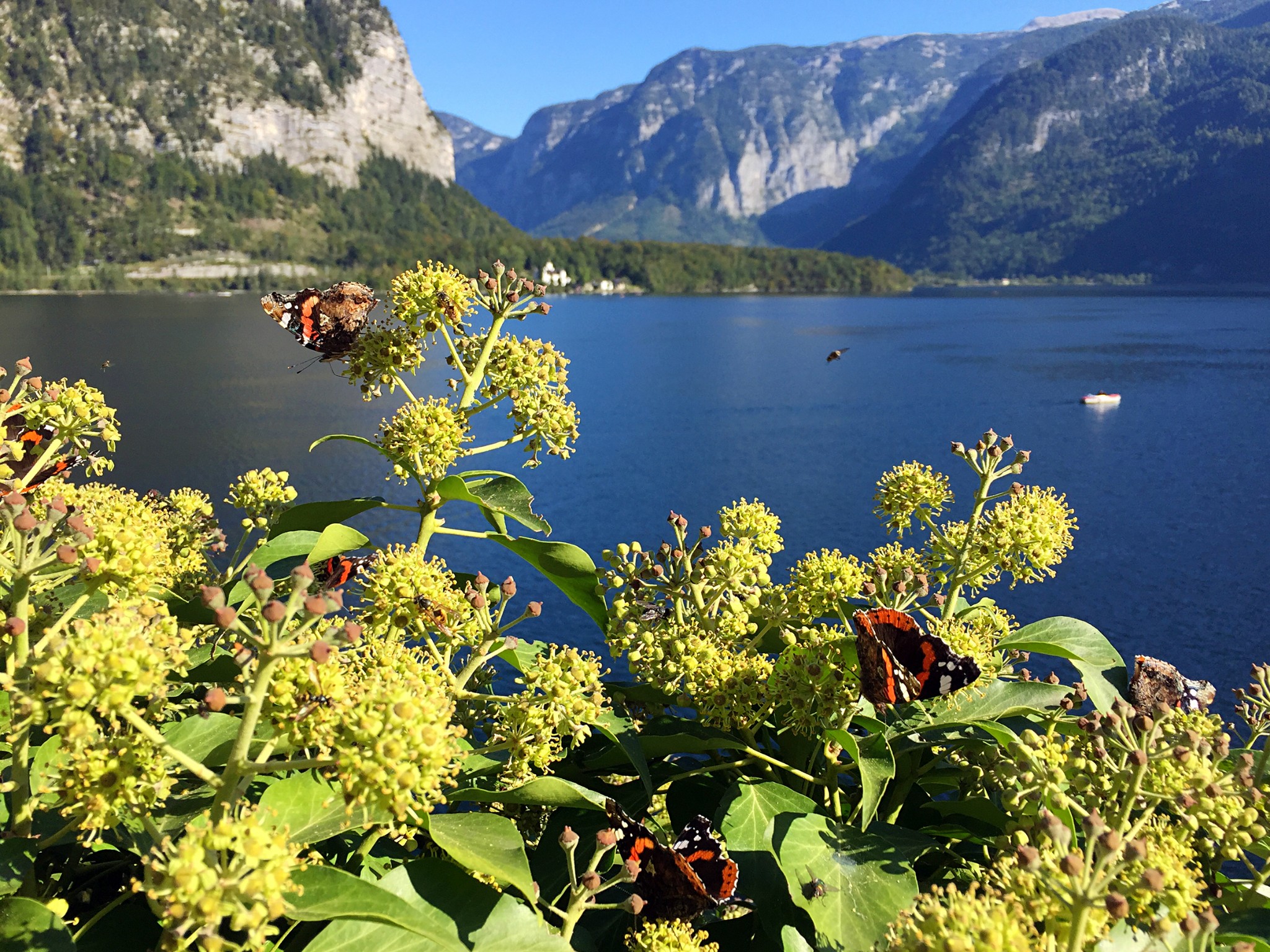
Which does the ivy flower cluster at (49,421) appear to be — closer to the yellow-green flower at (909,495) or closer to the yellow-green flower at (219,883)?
the yellow-green flower at (219,883)

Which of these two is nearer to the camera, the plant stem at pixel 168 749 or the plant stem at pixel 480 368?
the plant stem at pixel 168 749

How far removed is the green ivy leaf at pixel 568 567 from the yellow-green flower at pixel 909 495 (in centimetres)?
122

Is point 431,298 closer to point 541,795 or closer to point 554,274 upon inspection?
point 541,795

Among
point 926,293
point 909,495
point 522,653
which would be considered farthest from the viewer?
point 926,293

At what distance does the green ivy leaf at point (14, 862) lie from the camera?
1.66m

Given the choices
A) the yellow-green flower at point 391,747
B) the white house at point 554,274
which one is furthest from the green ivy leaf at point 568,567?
the white house at point 554,274

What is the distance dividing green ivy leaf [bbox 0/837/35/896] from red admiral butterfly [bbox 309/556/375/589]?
132cm

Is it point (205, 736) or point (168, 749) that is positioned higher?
point (168, 749)

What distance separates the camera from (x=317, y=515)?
3260mm

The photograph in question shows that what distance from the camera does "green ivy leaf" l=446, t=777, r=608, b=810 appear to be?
2.07 m

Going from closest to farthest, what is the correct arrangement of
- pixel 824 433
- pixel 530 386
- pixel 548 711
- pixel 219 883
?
pixel 219 883 < pixel 548 711 < pixel 530 386 < pixel 824 433

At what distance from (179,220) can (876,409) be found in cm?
19341

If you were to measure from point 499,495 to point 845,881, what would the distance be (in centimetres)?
164

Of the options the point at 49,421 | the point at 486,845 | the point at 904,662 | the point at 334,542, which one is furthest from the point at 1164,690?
the point at 49,421
